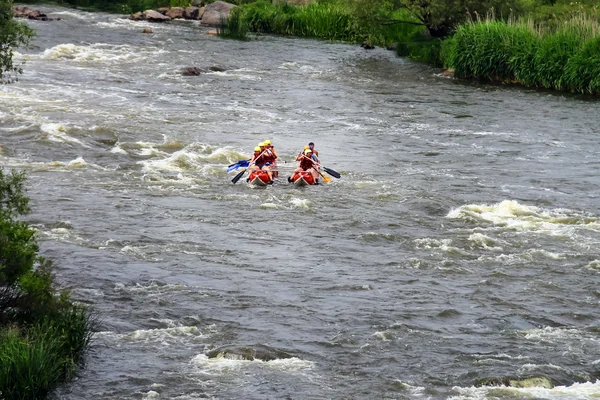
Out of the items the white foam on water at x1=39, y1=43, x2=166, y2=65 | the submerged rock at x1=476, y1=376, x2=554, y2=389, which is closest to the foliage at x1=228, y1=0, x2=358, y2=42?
the white foam on water at x1=39, y1=43, x2=166, y2=65

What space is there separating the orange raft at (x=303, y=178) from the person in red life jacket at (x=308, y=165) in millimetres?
109

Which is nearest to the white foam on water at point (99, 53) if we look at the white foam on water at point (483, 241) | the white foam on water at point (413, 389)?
the white foam on water at point (483, 241)

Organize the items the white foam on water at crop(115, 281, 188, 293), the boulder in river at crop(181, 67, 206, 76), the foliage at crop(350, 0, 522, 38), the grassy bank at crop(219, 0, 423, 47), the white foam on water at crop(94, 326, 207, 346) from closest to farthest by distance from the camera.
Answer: the white foam on water at crop(94, 326, 207, 346) < the white foam on water at crop(115, 281, 188, 293) < the boulder in river at crop(181, 67, 206, 76) < the foliage at crop(350, 0, 522, 38) < the grassy bank at crop(219, 0, 423, 47)

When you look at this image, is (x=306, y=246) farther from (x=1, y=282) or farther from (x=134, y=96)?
(x=134, y=96)

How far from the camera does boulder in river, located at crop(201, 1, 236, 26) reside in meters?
55.9

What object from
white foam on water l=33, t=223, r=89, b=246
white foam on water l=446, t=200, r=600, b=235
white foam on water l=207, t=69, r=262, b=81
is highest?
white foam on water l=207, t=69, r=262, b=81

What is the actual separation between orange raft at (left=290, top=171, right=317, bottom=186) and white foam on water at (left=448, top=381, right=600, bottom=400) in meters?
11.1

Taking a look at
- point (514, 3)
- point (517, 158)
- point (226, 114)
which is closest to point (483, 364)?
point (517, 158)

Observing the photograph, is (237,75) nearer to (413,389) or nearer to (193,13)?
(193,13)

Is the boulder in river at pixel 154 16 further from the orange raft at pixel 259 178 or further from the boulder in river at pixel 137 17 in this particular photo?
the orange raft at pixel 259 178

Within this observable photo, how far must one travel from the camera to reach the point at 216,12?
5662 centimetres

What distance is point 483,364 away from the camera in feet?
42.1

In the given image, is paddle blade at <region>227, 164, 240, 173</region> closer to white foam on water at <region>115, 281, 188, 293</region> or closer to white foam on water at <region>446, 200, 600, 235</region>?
white foam on water at <region>446, 200, 600, 235</region>

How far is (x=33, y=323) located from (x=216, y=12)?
46.3 m
